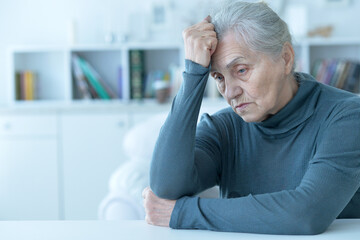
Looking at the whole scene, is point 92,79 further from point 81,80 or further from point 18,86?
point 18,86

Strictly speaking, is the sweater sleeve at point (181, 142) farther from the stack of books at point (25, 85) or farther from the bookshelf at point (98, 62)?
the stack of books at point (25, 85)

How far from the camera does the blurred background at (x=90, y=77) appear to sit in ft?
12.4

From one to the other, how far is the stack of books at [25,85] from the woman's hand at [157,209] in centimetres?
314

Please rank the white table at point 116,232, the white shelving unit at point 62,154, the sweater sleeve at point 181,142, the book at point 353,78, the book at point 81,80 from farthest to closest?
the book at point 81,80, the book at point 353,78, the white shelving unit at point 62,154, the sweater sleeve at point 181,142, the white table at point 116,232

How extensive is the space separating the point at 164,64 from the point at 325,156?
326 cm

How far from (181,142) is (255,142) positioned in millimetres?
280

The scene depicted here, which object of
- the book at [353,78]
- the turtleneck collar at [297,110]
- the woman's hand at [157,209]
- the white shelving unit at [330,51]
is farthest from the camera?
the white shelving unit at [330,51]

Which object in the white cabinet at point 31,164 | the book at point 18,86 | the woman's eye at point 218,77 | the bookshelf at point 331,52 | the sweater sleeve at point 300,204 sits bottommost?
the white cabinet at point 31,164

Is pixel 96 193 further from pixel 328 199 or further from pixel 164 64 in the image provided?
pixel 328 199

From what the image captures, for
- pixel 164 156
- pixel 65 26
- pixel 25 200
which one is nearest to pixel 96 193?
pixel 25 200

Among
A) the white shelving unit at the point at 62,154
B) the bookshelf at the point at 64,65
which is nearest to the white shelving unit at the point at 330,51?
the white shelving unit at the point at 62,154

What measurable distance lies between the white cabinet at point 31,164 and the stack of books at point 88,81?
427 millimetres

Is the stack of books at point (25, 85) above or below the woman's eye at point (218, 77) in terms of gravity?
below

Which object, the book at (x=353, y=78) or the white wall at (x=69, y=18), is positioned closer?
the book at (x=353, y=78)
